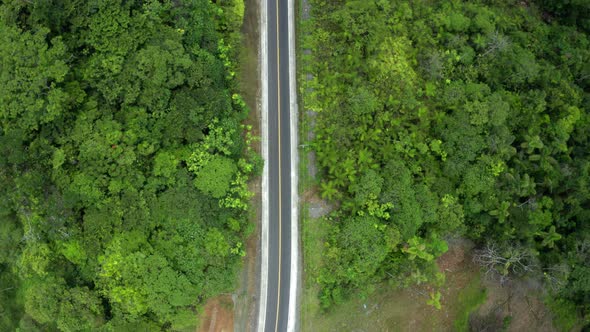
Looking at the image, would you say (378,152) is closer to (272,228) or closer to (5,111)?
(272,228)

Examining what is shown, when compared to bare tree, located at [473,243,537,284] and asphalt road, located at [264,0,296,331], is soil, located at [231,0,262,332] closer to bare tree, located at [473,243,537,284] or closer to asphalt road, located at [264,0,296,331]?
asphalt road, located at [264,0,296,331]

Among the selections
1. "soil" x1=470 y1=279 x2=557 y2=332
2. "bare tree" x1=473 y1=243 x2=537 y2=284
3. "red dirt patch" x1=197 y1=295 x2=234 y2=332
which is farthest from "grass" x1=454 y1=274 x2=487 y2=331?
"red dirt patch" x1=197 y1=295 x2=234 y2=332

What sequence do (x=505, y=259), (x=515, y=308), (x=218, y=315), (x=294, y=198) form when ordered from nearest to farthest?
(x=218, y=315) < (x=294, y=198) < (x=505, y=259) < (x=515, y=308)

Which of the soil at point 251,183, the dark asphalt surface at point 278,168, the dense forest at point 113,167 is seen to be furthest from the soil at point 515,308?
the dense forest at point 113,167

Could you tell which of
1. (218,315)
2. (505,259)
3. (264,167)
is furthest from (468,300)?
(218,315)

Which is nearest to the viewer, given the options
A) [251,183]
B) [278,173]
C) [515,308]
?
[251,183]

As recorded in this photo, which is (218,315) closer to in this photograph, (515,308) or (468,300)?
(468,300)

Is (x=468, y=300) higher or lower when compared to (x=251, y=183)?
lower

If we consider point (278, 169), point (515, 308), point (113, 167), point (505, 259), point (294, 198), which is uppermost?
point (113, 167)
